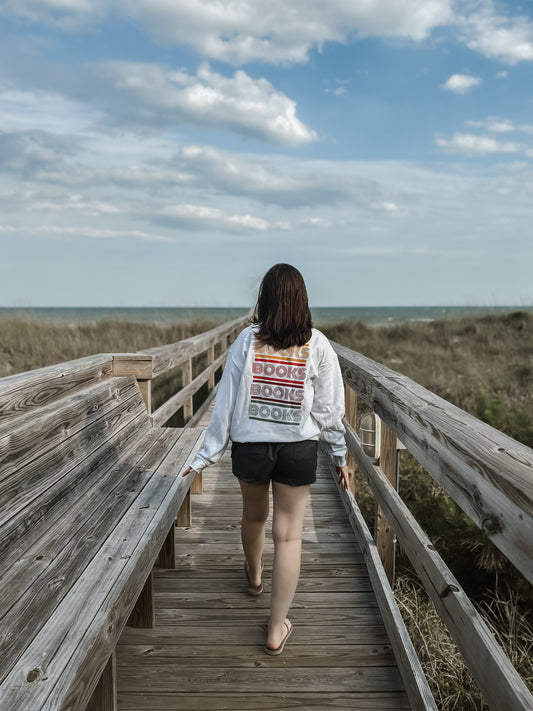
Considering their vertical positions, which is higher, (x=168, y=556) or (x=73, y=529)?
(x=73, y=529)

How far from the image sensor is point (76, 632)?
1341mm

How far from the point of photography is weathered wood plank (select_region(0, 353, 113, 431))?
1915 millimetres

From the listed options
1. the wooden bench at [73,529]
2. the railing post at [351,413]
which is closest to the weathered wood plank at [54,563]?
the wooden bench at [73,529]

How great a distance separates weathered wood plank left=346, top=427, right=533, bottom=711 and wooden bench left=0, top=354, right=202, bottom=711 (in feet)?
2.83

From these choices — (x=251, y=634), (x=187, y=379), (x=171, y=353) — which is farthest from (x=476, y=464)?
(x=187, y=379)

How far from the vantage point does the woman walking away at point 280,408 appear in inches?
86.7

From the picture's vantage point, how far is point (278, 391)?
2.21 metres

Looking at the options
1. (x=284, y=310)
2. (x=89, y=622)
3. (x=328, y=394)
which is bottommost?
(x=89, y=622)

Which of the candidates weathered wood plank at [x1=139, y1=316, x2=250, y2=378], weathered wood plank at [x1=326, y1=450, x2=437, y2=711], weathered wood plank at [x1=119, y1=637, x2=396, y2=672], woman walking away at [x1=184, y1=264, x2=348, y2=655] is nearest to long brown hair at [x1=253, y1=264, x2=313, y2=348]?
woman walking away at [x1=184, y1=264, x2=348, y2=655]

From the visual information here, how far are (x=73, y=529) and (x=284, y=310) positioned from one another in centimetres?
110

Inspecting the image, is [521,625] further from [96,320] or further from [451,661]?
[96,320]

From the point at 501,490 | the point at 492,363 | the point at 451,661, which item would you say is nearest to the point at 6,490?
the point at 501,490

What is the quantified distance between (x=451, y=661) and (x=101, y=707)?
1.76 m

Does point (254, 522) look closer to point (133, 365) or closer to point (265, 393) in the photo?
point (265, 393)
